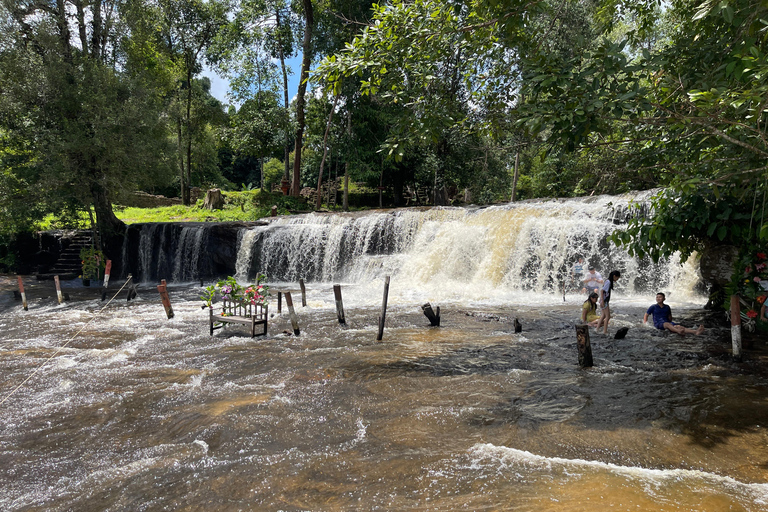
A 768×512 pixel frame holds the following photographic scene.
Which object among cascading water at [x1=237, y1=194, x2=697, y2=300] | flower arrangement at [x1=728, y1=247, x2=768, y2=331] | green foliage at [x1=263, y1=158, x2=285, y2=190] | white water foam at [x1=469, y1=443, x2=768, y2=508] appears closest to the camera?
white water foam at [x1=469, y1=443, x2=768, y2=508]

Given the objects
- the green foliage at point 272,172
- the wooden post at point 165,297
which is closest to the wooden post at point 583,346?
the wooden post at point 165,297

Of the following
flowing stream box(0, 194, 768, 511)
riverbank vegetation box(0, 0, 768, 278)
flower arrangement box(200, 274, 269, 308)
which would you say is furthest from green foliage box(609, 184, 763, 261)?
flower arrangement box(200, 274, 269, 308)

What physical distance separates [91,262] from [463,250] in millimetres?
15028

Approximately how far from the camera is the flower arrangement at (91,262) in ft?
63.5

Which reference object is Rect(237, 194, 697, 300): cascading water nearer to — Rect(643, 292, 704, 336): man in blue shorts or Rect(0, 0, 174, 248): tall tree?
Rect(643, 292, 704, 336): man in blue shorts

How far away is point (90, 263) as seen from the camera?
19406 mm

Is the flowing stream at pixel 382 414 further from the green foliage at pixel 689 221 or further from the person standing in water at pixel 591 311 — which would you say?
the green foliage at pixel 689 221

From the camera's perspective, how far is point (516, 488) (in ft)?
13.5

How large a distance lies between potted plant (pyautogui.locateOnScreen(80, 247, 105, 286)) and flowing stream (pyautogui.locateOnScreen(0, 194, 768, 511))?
24.2 ft

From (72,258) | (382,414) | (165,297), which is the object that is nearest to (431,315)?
(382,414)

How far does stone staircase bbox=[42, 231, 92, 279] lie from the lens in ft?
68.0

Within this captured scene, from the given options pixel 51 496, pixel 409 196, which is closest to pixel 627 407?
pixel 51 496

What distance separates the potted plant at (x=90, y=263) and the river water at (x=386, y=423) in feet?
33.6

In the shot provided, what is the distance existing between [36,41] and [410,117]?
59.7 ft
